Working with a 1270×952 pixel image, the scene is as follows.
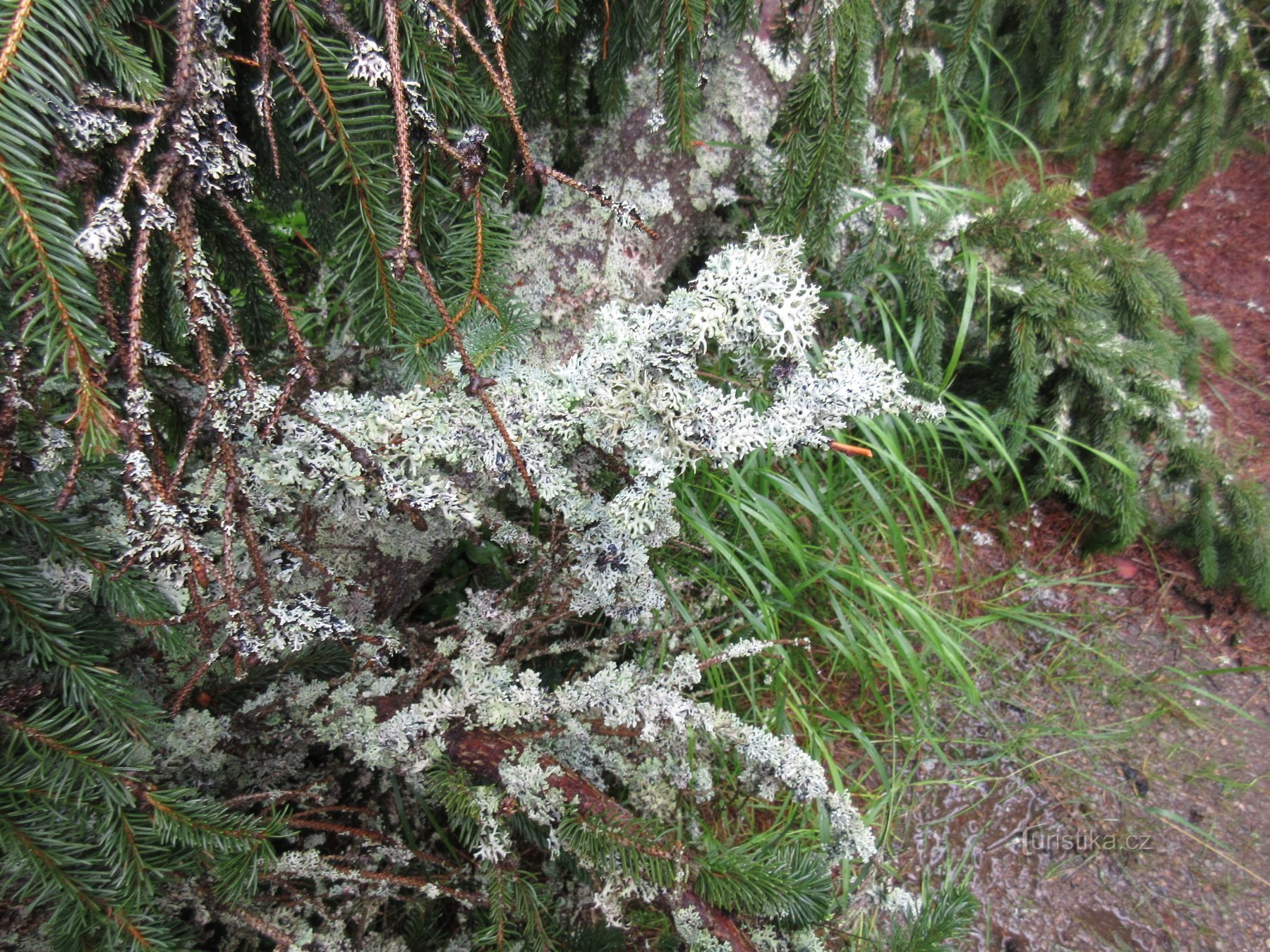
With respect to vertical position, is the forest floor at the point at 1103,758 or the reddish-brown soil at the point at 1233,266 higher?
the reddish-brown soil at the point at 1233,266

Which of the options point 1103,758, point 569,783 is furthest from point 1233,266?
point 569,783

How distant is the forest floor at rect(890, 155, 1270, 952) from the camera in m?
1.88

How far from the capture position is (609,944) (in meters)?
1.29

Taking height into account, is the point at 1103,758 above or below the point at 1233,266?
below

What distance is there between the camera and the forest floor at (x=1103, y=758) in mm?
1878

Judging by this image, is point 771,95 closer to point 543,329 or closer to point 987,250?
point 987,250

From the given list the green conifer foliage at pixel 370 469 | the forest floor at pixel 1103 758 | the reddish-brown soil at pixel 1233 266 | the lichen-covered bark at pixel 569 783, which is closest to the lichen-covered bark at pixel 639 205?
the green conifer foliage at pixel 370 469

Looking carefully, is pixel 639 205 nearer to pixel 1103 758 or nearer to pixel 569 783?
pixel 569 783

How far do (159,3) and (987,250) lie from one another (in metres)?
2.36

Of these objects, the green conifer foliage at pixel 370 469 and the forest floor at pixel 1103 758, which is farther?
the forest floor at pixel 1103 758

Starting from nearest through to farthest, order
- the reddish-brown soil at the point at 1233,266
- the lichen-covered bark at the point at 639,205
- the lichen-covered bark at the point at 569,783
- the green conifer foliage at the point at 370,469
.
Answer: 1. the green conifer foliage at the point at 370,469
2. the lichen-covered bark at the point at 569,783
3. the lichen-covered bark at the point at 639,205
4. the reddish-brown soil at the point at 1233,266

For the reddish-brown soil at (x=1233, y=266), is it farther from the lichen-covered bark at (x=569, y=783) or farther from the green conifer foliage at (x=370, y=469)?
the lichen-covered bark at (x=569, y=783)

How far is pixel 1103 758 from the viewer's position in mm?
2133

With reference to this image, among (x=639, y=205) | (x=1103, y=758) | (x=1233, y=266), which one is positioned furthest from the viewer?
(x=1233, y=266)
